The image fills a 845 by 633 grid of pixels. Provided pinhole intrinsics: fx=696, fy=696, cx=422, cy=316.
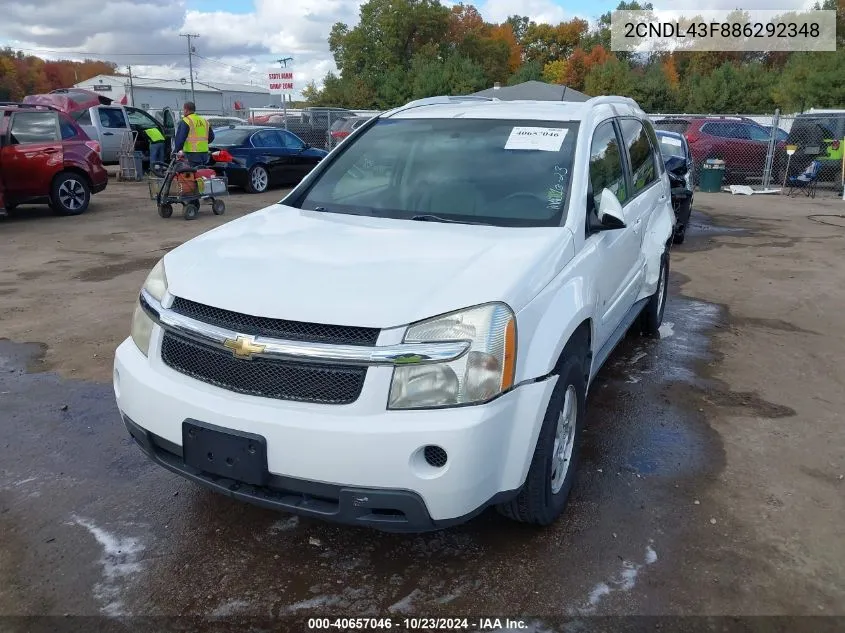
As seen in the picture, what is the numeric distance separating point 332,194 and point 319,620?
7.50 ft

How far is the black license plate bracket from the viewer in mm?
2479

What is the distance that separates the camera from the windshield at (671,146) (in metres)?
10.4

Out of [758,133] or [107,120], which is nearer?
[107,120]

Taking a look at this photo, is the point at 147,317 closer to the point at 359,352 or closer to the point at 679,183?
the point at 359,352

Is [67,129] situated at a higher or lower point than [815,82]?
lower

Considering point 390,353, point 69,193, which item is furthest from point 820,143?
point 390,353

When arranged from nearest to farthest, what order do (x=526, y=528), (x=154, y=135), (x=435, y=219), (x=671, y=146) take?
(x=526, y=528)
(x=435, y=219)
(x=671, y=146)
(x=154, y=135)

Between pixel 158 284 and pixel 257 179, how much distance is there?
1313 centimetres

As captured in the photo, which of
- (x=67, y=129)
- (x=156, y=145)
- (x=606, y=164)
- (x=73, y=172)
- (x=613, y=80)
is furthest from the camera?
(x=613, y=80)

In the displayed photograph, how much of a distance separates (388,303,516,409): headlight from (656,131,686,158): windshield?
29.0 ft

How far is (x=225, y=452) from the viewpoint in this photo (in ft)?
8.31

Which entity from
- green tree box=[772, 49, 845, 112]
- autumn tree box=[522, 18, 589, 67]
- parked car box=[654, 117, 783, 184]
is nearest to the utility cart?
parked car box=[654, 117, 783, 184]

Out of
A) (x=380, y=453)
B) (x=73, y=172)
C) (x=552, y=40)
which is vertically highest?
(x=552, y=40)

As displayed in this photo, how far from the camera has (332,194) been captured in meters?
3.95
